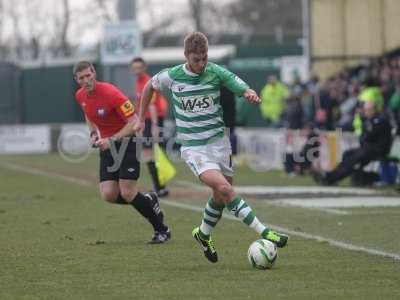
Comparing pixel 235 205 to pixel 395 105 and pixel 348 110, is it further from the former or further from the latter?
pixel 348 110

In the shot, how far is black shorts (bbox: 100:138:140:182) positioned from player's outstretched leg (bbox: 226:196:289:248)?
213cm

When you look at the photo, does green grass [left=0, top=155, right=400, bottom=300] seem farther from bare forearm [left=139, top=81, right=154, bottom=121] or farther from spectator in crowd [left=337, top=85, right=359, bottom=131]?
spectator in crowd [left=337, top=85, right=359, bottom=131]

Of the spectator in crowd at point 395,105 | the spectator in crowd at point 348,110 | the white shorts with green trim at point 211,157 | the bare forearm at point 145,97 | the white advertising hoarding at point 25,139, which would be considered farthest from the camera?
the white advertising hoarding at point 25,139

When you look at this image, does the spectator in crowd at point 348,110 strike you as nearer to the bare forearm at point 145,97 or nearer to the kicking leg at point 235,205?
the bare forearm at point 145,97

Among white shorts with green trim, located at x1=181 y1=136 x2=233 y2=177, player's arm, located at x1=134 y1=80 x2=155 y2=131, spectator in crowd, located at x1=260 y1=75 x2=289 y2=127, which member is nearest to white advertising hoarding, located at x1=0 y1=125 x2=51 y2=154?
spectator in crowd, located at x1=260 y1=75 x2=289 y2=127

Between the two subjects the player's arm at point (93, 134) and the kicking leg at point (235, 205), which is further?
the player's arm at point (93, 134)

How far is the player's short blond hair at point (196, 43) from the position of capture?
9977 millimetres

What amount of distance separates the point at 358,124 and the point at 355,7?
11.7 meters

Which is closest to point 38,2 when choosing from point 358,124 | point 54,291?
point 358,124

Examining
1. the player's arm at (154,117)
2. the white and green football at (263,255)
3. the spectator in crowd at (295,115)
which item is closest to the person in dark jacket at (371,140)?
the player's arm at (154,117)

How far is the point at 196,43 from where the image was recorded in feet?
32.8

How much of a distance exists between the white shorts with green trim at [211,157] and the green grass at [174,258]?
0.83m

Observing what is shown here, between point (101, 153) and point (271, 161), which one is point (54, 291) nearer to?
point (101, 153)

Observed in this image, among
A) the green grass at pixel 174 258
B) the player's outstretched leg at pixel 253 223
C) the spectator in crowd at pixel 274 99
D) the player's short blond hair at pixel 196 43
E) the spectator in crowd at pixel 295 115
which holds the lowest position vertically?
the spectator in crowd at pixel 274 99
